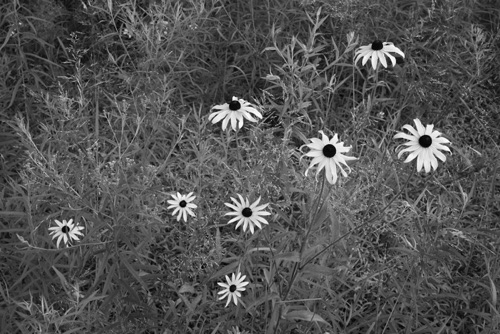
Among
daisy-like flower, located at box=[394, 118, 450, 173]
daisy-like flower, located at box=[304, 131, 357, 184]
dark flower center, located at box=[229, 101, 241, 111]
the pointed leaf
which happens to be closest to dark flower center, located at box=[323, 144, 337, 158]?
daisy-like flower, located at box=[304, 131, 357, 184]

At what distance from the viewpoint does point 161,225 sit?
232 cm

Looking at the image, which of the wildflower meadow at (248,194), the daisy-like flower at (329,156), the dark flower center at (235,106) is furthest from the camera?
the wildflower meadow at (248,194)

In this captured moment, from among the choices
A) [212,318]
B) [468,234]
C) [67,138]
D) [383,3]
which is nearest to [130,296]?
[212,318]

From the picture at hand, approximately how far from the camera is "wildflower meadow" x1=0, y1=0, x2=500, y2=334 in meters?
2.11

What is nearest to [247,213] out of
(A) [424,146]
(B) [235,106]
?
(B) [235,106]

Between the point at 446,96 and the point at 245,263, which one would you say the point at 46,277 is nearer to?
the point at 245,263

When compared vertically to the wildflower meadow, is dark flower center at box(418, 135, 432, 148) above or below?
above

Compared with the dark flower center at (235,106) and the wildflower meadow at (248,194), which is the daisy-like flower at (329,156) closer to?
the wildflower meadow at (248,194)

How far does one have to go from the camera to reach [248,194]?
2324 millimetres

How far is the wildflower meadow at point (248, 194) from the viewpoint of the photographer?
6.91 ft

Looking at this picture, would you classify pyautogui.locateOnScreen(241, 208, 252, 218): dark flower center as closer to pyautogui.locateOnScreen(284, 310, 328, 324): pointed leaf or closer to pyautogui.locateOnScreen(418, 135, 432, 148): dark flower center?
pyautogui.locateOnScreen(284, 310, 328, 324): pointed leaf

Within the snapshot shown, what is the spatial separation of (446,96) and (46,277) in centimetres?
217

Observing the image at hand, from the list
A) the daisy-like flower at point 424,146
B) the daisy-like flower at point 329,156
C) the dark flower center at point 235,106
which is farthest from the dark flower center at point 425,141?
the dark flower center at point 235,106

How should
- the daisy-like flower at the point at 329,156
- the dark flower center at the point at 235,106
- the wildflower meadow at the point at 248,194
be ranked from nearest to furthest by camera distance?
1. the daisy-like flower at the point at 329,156
2. the dark flower center at the point at 235,106
3. the wildflower meadow at the point at 248,194
